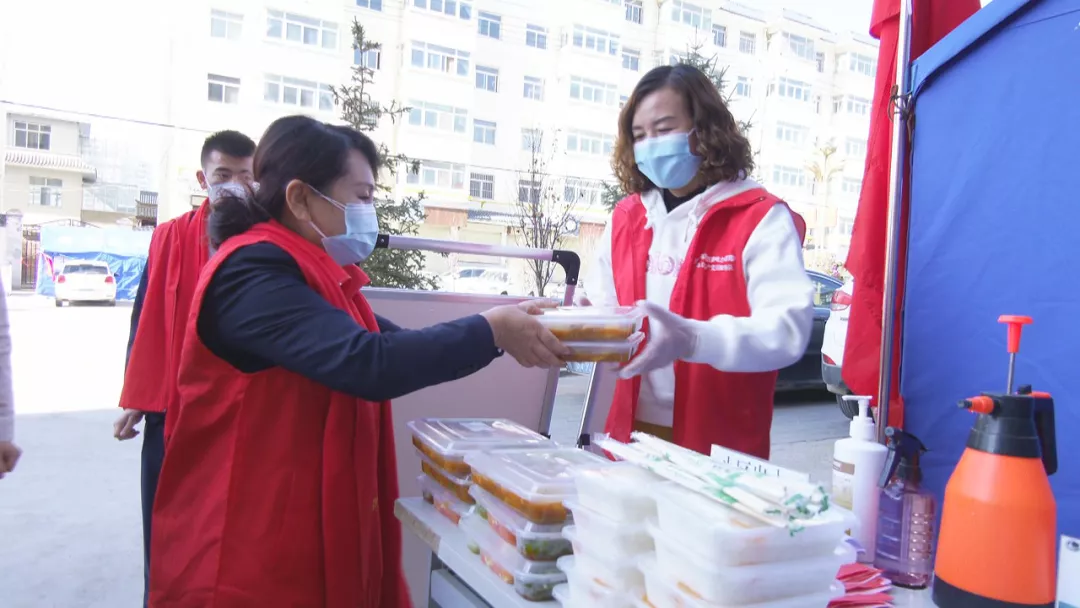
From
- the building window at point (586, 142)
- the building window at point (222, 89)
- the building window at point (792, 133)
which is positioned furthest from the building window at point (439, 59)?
the building window at point (792, 133)

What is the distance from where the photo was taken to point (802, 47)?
108ft

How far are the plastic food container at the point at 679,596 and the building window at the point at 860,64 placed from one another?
37.5 metres

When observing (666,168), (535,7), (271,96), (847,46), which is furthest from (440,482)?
(847,46)

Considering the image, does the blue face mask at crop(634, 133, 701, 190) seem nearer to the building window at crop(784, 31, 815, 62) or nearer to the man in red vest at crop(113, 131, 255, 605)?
the man in red vest at crop(113, 131, 255, 605)

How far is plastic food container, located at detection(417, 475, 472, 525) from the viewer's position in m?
1.40

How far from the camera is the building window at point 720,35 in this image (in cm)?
3124

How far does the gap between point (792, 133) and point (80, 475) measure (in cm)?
3164

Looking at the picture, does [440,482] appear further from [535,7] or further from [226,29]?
[535,7]

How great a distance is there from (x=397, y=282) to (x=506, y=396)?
18.8 feet

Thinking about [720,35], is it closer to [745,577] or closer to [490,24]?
[490,24]

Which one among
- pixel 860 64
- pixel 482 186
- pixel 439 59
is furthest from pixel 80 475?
pixel 860 64

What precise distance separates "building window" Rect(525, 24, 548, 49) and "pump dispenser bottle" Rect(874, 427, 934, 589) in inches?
1068

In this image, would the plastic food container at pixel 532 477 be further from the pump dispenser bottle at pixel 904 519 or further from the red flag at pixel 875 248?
the red flag at pixel 875 248

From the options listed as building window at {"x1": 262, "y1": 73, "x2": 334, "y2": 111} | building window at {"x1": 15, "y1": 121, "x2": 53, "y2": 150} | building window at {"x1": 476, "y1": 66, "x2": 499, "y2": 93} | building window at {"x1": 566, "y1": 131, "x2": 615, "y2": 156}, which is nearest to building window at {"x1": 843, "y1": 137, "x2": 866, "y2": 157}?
building window at {"x1": 566, "y1": 131, "x2": 615, "y2": 156}
